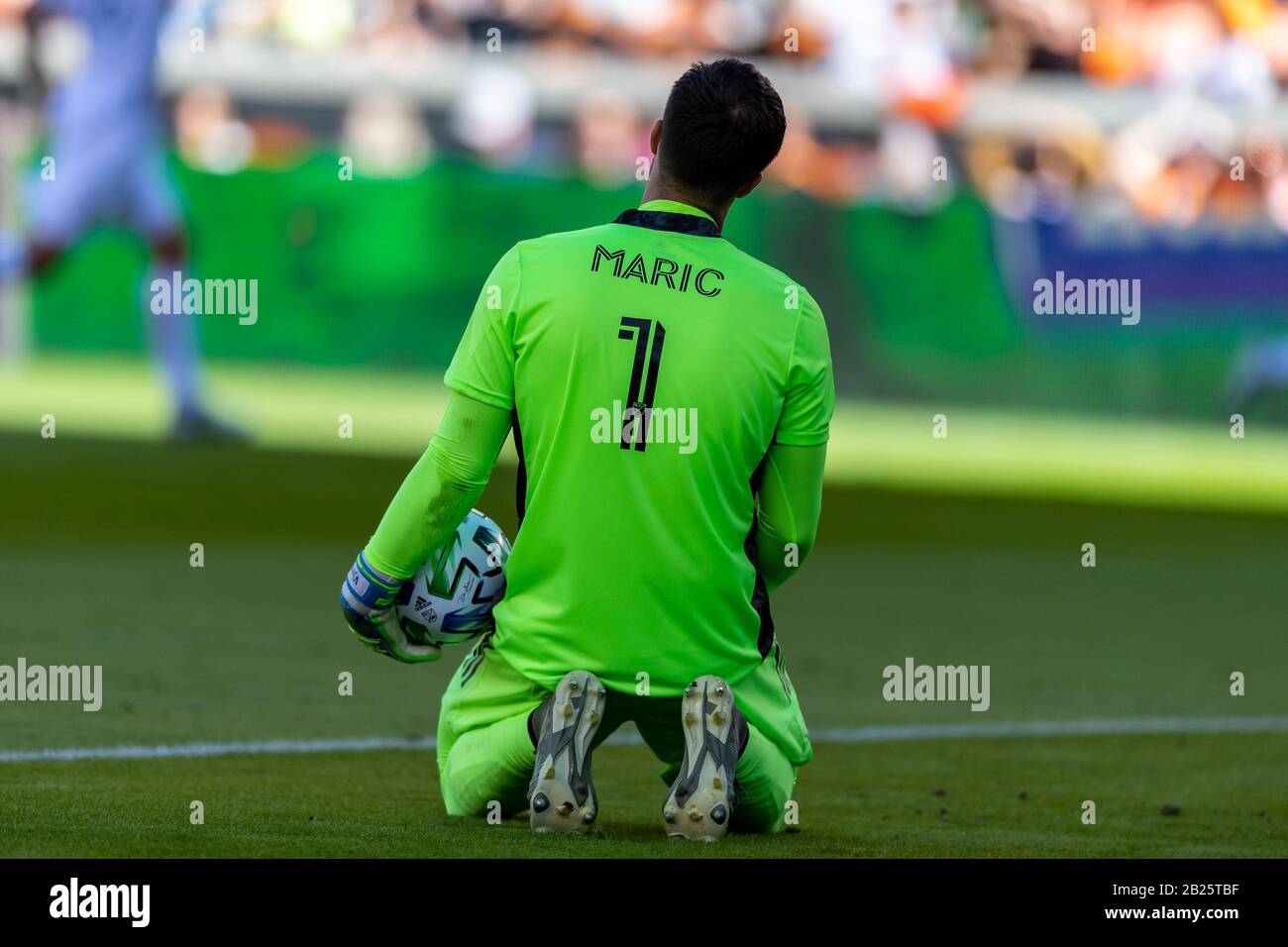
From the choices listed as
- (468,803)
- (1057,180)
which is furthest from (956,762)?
(1057,180)

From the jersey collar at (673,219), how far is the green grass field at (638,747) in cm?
129

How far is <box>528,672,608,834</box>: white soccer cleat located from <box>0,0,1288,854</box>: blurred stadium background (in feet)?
2.39

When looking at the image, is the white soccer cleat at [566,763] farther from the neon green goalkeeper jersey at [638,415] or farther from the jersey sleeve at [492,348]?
the jersey sleeve at [492,348]

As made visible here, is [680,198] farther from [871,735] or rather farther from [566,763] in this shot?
[871,735]

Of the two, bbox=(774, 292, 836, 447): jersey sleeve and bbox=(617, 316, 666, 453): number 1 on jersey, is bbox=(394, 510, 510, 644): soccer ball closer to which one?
bbox=(617, 316, 666, 453): number 1 on jersey

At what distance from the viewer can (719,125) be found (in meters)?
4.64

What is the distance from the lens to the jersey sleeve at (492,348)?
459cm

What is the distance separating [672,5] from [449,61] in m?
2.85

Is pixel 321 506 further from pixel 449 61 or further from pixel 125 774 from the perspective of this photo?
pixel 449 61

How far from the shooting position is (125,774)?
5.77 meters

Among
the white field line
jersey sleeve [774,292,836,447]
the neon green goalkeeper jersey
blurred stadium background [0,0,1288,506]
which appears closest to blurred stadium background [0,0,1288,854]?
blurred stadium background [0,0,1288,506]

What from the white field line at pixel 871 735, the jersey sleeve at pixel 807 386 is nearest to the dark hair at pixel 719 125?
the jersey sleeve at pixel 807 386

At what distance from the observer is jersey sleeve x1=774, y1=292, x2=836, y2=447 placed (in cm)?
471
